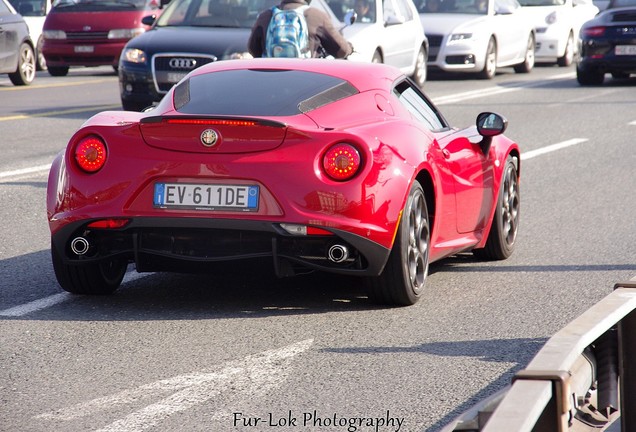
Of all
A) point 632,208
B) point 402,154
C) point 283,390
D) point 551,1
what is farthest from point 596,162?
point 551,1

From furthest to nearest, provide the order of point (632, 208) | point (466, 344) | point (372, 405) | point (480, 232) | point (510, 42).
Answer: point (510, 42) < point (632, 208) < point (480, 232) < point (466, 344) < point (372, 405)

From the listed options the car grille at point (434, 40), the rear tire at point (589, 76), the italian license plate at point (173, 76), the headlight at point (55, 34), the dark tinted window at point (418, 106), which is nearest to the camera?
the dark tinted window at point (418, 106)

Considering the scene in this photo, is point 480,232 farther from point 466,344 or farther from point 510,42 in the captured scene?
point 510,42

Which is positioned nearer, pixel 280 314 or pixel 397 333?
pixel 397 333

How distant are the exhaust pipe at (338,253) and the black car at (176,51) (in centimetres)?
1008

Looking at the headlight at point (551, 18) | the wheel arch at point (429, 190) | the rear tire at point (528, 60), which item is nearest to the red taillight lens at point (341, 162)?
the wheel arch at point (429, 190)

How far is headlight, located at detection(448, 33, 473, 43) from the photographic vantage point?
78.3 ft

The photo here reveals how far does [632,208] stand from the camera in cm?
1046

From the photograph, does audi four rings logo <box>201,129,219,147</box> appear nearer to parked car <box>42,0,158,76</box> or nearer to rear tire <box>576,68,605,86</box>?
rear tire <box>576,68,605,86</box>

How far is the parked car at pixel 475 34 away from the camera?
23953 mm

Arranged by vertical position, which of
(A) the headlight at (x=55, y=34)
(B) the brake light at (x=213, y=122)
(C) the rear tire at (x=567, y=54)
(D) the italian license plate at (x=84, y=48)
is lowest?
(C) the rear tire at (x=567, y=54)

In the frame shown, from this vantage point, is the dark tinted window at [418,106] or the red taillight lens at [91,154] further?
A: the dark tinted window at [418,106]

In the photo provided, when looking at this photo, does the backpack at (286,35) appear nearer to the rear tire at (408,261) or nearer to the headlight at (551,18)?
the rear tire at (408,261)

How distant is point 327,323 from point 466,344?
0.71 m
